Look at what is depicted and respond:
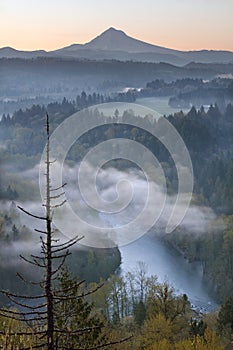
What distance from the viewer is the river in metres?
30.7

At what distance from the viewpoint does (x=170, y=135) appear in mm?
68625

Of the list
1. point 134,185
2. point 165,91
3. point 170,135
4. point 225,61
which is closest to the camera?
point 134,185

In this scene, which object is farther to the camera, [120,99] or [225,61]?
[225,61]

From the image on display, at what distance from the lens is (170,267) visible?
36.8 m

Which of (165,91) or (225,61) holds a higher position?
(225,61)

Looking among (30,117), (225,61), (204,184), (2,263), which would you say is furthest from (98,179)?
(225,61)

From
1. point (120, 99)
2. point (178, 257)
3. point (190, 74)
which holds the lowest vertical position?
point (178, 257)

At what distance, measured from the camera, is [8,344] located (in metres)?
3.98

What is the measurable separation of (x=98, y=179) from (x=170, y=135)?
1784 cm

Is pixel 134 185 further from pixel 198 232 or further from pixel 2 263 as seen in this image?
pixel 2 263

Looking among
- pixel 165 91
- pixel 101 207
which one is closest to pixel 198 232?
pixel 101 207

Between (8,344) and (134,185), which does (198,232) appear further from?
(8,344)

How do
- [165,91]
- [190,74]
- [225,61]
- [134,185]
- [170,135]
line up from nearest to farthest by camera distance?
[134,185] < [170,135] < [165,91] < [190,74] < [225,61]

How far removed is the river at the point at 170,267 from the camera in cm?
3070
